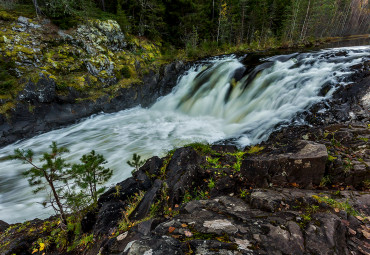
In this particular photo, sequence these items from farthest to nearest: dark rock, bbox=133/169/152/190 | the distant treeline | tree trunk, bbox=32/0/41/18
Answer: the distant treeline, tree trunk, bbox=32/0/41/18, dark rock, bbox=133/169/152/190

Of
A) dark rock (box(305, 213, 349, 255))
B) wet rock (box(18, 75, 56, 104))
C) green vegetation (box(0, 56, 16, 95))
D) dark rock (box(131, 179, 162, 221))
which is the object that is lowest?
dark rock (box(131, 179, 162, 221))

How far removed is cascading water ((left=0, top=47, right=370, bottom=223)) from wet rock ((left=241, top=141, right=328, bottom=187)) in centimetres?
354

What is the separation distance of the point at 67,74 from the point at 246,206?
12951 millimetres

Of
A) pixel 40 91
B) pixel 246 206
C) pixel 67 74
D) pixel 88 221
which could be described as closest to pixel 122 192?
pixel 88 221

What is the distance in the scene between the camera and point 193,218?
8.02 feet

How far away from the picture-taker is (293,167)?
3.49 m

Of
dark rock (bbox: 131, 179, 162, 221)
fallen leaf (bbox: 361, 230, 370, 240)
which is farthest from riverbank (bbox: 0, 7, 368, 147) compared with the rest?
fallen leaf (bbox: 361, 230, 370, 240)

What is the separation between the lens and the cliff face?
9375 millimetres

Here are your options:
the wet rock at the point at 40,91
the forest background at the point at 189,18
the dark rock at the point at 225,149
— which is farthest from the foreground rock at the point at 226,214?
the forest background at the point at 189,18

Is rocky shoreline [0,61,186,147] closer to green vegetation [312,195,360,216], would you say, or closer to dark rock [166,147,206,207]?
dark rock [166,147,206,207]

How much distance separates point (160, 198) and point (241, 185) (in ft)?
5.77

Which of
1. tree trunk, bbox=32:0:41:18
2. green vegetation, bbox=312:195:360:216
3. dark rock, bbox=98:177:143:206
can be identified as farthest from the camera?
tree trunk, bbox=32:0:41:18

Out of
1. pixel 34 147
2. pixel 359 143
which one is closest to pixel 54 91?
pixel 34 147

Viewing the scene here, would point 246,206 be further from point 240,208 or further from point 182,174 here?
point 182,174
